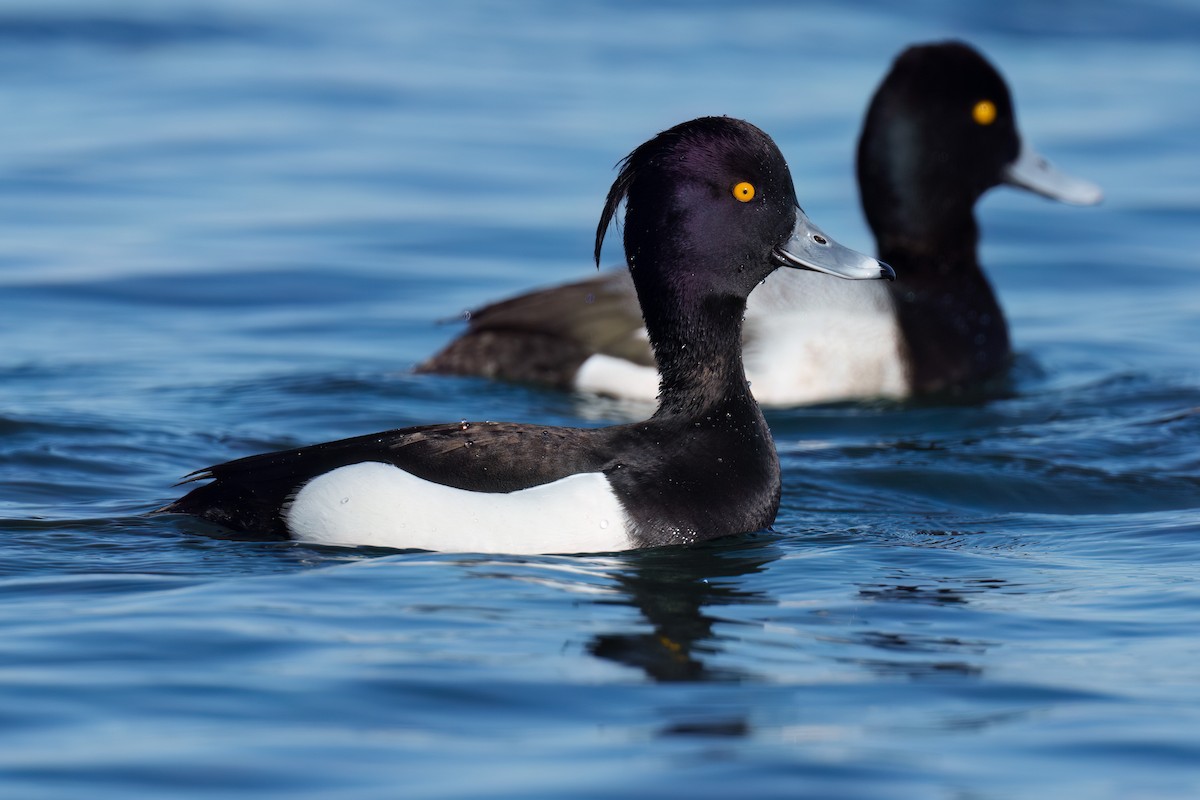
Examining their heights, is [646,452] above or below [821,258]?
below

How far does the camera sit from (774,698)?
4562 mm

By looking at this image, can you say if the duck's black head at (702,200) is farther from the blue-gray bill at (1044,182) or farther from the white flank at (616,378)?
the blue-gray bill at (1044,182)

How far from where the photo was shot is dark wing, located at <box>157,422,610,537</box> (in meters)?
5.75

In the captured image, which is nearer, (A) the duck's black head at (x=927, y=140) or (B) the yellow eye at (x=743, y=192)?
(B) the yellow eye at (x=743, y=192)

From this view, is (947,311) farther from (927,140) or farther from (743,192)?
(743,192)

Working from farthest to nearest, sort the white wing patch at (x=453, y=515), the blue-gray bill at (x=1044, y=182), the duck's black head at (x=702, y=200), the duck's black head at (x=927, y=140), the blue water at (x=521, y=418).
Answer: the blue-gray bill at (x=1044, y=182) < the duck's black head at (x=927, y=140) < the duck's black head at (x=702, y=200) < the white wing patch at (x=453, y=515) < the blue water at (x=521, y=418)

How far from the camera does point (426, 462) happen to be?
5.79 metres

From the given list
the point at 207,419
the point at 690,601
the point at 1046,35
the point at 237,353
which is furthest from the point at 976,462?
the point at 1046,35

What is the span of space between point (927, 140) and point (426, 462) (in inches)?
189

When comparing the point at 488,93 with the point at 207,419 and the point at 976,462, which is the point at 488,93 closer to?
the point at 207,419

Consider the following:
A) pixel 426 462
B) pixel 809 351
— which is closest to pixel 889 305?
pixel 809 351

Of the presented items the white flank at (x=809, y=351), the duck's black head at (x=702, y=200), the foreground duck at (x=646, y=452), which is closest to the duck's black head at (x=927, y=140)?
the white flank at (x=809, y=351)

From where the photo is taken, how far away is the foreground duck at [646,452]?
5.73 meters

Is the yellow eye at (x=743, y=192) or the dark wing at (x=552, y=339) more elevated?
the yellow eye at (x=743, y=192)
